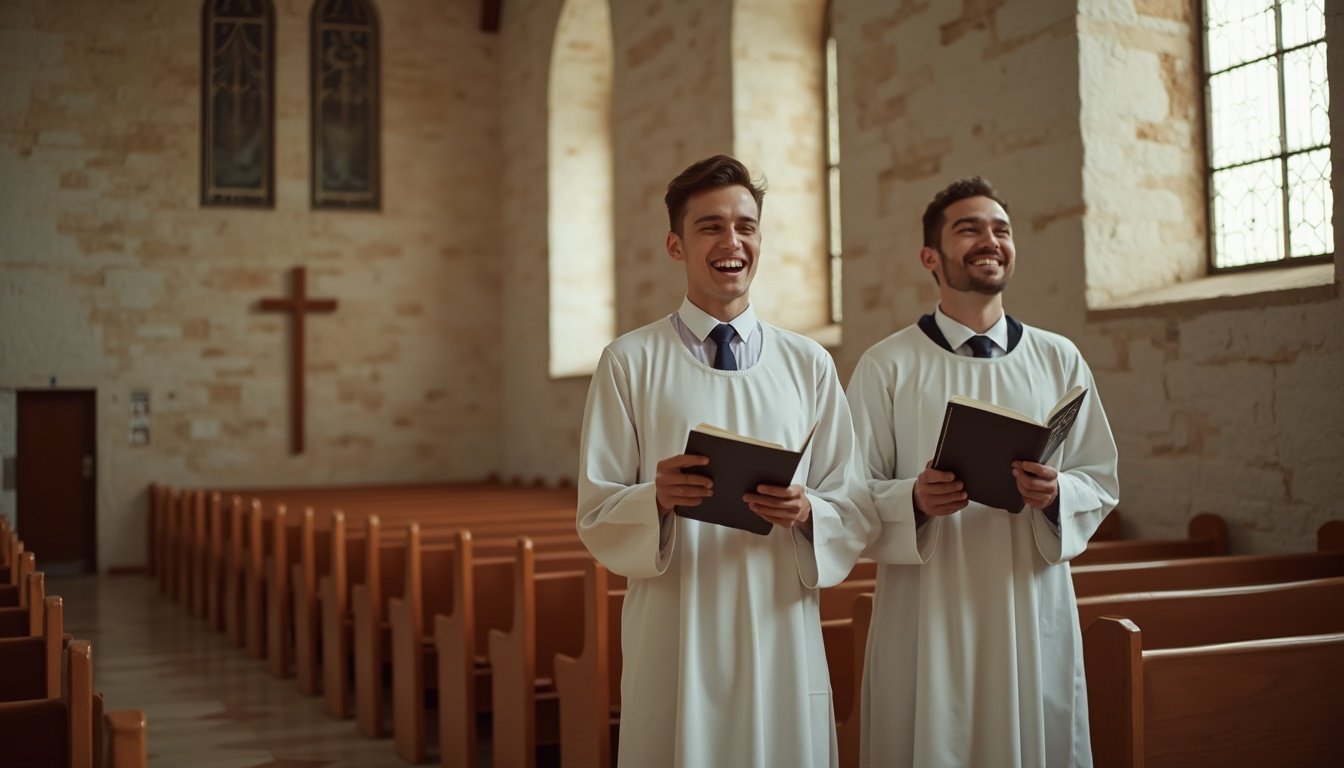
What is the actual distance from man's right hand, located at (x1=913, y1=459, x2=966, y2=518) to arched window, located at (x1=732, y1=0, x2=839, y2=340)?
6.20 metres

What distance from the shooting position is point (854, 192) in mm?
7156

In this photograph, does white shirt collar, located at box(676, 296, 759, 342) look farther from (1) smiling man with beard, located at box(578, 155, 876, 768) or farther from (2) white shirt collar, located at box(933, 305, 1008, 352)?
(2) white shirt collar, located at box(933, 305, 1008, 352)

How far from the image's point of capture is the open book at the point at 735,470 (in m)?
2.08

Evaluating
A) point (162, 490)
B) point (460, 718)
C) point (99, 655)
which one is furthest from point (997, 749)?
point (162, 490)

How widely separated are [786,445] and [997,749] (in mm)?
737

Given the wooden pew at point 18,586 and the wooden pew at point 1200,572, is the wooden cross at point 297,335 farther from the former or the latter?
the wooden pew at point 1200,572

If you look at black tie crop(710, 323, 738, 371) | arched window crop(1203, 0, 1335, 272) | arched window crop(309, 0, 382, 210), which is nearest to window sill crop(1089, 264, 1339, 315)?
arched window crop(1203, 0, 1335, 272)

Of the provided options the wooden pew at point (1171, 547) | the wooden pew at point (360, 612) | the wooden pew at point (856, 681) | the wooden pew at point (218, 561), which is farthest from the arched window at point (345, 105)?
the wooden pew at point (856, 681)

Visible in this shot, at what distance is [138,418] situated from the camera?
11.8 m

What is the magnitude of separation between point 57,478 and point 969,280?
11.1 metres

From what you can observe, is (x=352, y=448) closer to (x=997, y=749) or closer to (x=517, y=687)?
(x=517, y=687)

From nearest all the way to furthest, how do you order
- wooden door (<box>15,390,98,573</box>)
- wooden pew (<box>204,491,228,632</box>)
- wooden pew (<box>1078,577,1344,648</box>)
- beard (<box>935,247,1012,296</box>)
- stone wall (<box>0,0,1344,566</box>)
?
beard (<box>935,247,1012,296</box>) < wooden pew (<box>1078,577,1344,648</box>) < stone wall (<box>0,0,1344,566</box>) < wooden pew (<box>204,491,228,632</box>) < wooden door (<box>15,390,98,573</box>)

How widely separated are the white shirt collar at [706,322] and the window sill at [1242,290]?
9.48 ft

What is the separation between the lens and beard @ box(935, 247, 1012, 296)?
2.59m
